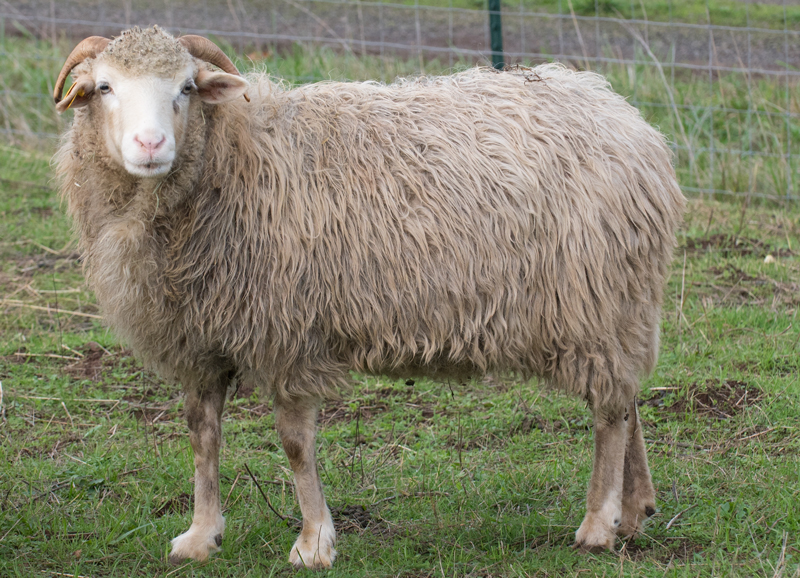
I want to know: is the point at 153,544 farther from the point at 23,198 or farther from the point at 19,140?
the point at 19,140

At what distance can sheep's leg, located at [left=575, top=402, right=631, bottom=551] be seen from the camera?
10.6ft

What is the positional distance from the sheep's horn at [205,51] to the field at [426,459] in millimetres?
418

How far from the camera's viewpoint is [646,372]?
3.34 meters

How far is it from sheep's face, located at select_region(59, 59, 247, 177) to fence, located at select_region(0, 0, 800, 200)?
4.37 ft

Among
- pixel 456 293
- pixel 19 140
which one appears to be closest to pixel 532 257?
pixel 456 293

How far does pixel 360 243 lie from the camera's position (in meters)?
3.06

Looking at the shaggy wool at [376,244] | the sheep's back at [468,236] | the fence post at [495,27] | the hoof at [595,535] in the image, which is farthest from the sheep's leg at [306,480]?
the fence post at [495,27]

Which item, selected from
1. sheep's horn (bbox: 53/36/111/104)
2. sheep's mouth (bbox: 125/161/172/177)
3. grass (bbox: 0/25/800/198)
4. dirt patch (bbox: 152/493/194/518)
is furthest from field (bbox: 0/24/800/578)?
grass (bbox: 0/25/800/198)

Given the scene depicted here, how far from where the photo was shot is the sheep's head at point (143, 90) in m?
2.74

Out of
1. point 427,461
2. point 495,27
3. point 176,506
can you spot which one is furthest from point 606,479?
point 495,27

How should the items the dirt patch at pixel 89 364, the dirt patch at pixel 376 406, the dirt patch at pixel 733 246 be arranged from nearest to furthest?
the dirt patch at pixel 376 406
the dirt patch at pixel 89 364
the dirt patch at pixel 733 246

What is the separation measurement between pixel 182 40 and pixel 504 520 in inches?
83.4

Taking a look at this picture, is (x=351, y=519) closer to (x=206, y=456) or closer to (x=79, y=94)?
(x=206, y=456)

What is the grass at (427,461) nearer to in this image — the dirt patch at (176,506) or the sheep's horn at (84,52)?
the dirt patch at (176,506)
